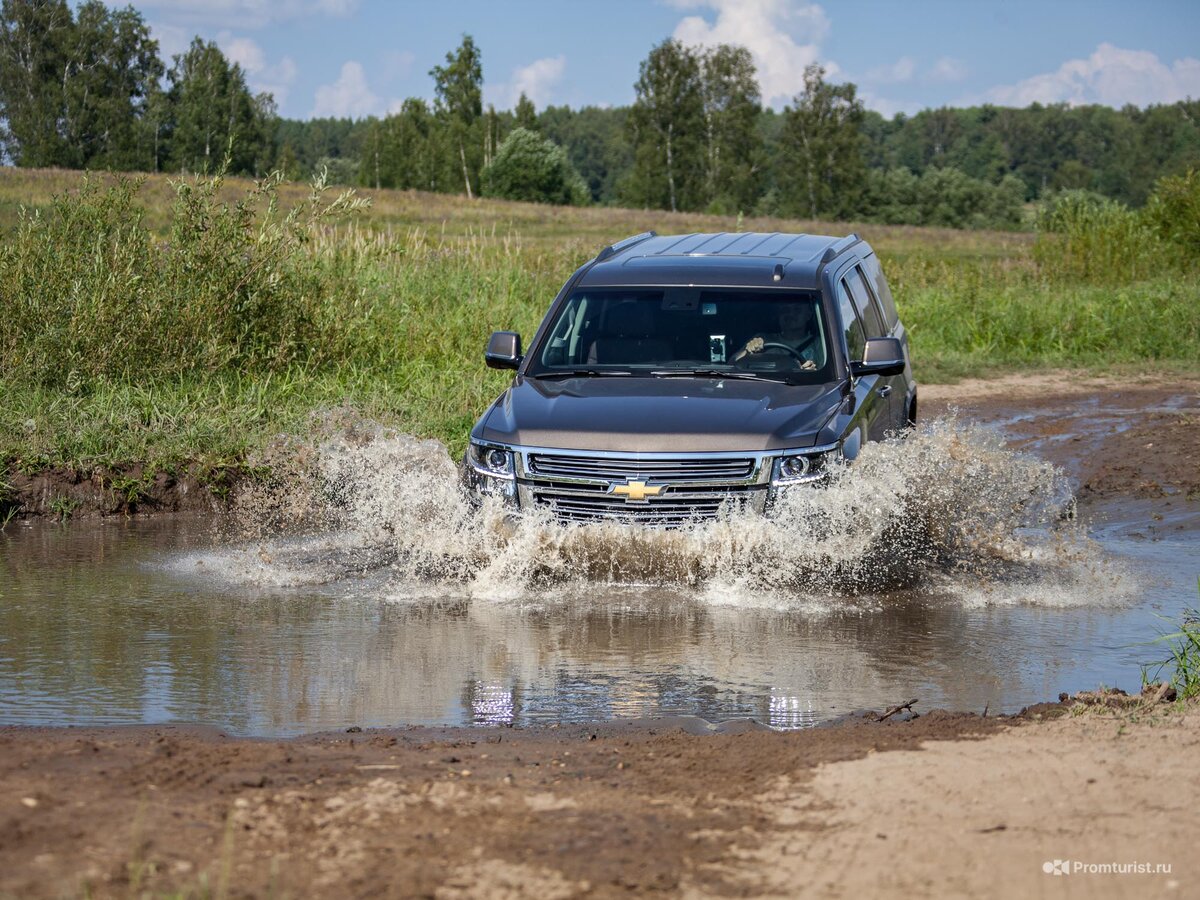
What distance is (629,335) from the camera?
29.2ft

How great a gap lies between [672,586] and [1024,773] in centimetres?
353

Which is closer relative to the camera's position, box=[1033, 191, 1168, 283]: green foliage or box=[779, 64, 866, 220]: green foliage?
box=[1033, 191, 1168, 283]: green foliage

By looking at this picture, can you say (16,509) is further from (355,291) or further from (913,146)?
(913,146)

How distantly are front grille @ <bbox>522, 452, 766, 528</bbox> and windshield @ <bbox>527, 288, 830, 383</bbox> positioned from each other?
1.01 metres

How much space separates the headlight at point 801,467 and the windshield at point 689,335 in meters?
0.92

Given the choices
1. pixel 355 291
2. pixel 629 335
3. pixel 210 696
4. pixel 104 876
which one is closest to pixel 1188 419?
pixel 629 335

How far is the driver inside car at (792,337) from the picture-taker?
8711 millimetres

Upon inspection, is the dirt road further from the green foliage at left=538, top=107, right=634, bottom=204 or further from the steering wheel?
the green foliage at left=538, top=107, right=634, bottom=204

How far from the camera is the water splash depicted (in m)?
7.66

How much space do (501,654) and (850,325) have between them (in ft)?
11.4

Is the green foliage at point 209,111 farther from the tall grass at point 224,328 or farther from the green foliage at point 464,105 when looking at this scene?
the tall grass at point 224,328

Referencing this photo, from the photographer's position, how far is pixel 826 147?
9694cm

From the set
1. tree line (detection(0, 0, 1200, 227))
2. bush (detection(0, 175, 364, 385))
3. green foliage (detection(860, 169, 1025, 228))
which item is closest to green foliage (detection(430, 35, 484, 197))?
tree line (detection(0, 0, 1200, 227))

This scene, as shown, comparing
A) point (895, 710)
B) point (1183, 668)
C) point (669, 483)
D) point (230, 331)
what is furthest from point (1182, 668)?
point (230, 331)
